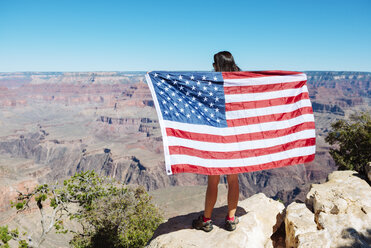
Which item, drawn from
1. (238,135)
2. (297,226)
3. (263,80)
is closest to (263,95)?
(263,80)

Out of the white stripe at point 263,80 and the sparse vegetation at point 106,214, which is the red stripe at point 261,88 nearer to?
the white stripe at point 263,80

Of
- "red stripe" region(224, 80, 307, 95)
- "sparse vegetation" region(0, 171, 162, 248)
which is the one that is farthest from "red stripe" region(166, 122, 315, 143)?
"sparse vegetation" region(0, 171, 162, 248)

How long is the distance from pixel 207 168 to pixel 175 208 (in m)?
57.3

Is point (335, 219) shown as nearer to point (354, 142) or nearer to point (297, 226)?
point (297, 226)

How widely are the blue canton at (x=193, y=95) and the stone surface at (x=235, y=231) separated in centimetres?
225

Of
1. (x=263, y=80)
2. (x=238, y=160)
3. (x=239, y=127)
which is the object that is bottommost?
(x=238, y=160)

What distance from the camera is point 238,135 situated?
509 cm

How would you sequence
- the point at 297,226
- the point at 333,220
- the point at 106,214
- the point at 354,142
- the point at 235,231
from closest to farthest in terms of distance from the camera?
the point at 333,220 < the point at 297,226 < the point at 235,231 < the point at 106,214 < the point at 354,142

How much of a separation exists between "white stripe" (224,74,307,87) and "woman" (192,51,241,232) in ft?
0.89

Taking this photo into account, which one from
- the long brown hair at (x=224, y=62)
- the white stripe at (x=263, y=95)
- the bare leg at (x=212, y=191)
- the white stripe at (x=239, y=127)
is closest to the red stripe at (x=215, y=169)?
the bare leg at (x=212, y=191)

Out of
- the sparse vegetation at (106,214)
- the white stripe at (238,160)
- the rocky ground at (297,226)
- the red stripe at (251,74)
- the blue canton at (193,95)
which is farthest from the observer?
the sparse vegetation at (106,214)

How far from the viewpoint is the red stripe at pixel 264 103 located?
5184 mm

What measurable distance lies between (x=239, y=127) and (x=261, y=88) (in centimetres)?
104

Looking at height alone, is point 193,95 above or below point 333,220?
above
